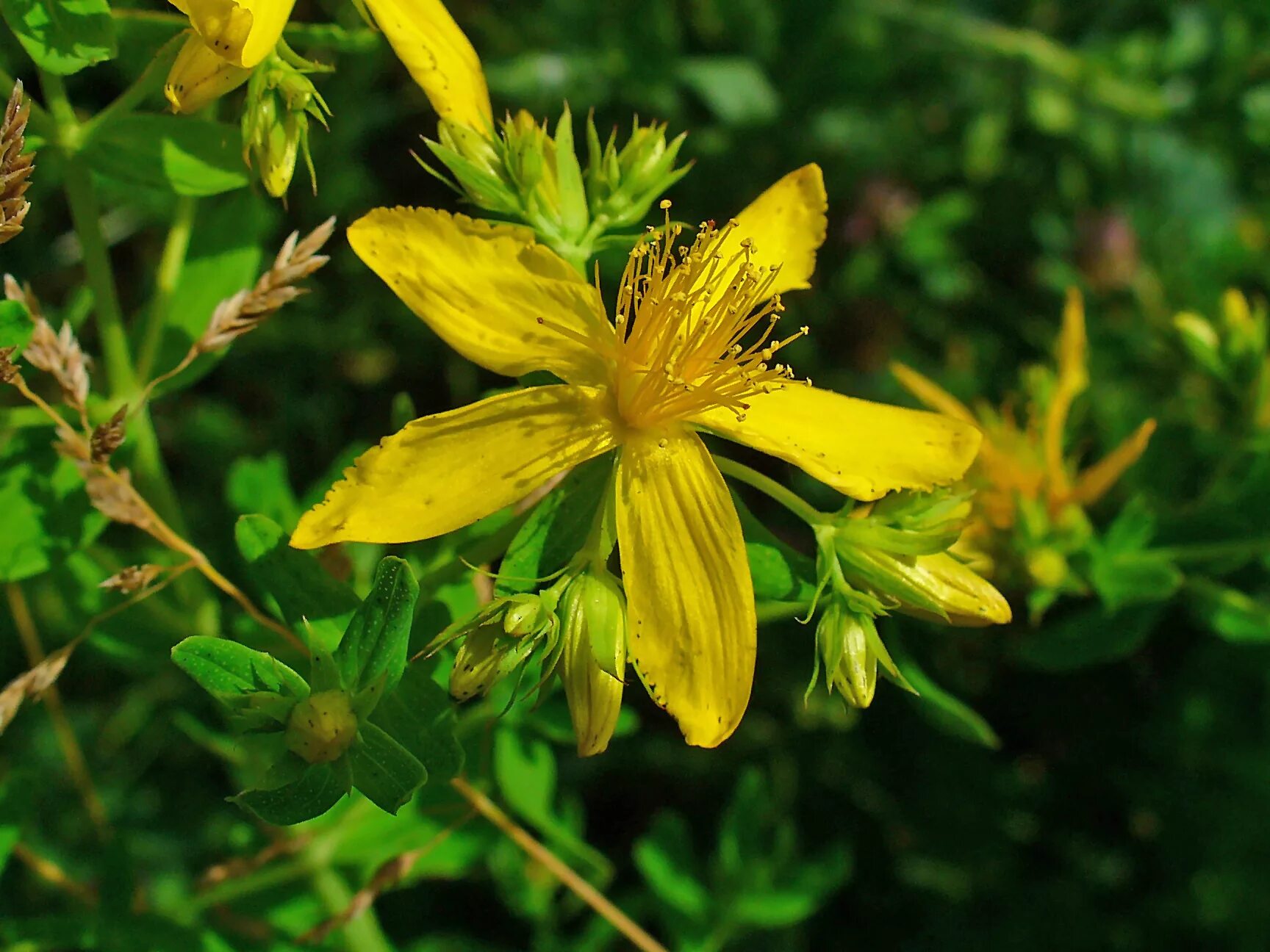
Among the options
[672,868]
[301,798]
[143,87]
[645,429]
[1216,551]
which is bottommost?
[672,868]

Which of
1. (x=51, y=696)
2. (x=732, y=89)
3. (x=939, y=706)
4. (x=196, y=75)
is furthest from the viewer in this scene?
(x=732, y=89)

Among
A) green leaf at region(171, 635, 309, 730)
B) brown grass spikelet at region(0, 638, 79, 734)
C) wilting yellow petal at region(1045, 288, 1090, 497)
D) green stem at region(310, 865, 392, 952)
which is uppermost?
green leaf at region(171, 635, 309, 730)

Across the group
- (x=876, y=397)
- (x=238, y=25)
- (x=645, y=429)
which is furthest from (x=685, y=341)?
(x=876, y=397)

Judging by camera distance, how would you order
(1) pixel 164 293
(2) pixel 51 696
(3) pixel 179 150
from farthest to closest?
(2) pixel 51 696 → (1) pixel 164 293 → (3) pixel 179 150

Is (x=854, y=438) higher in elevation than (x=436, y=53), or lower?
lower

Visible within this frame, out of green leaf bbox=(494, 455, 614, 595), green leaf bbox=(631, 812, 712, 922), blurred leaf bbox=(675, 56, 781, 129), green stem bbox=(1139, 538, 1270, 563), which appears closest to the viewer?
green leaf bbox=(494, 455, 614, 595)

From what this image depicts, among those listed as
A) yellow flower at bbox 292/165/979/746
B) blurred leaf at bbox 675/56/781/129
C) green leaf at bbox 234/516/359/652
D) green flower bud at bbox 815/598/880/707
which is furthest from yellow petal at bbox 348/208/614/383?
blurred leaf at bbox 675/56/781/129

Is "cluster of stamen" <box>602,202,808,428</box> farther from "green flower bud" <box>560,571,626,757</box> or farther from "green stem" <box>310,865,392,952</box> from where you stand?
"green stem" <box>310,865,392,952</box>

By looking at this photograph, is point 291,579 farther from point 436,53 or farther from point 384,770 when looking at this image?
point 436,53
